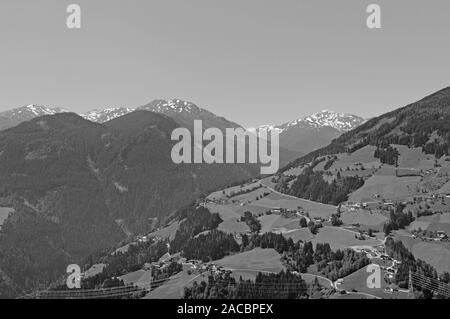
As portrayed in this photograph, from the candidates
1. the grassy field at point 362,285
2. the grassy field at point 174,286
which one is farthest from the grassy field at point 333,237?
the grassy field at point 174,286

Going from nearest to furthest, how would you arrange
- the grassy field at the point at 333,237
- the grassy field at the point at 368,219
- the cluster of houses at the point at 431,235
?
the cluster of houses at the point at 431,235 → the grassy field at the point at 333,237 → the grassy field at the point at 368,219

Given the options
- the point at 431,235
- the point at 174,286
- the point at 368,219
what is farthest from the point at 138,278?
the point at 431,235

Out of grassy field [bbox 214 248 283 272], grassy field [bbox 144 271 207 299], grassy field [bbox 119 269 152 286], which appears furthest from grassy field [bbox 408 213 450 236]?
grassy field [bbox 119 269 152 286]

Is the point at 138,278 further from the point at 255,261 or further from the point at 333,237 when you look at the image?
the point at 333,237

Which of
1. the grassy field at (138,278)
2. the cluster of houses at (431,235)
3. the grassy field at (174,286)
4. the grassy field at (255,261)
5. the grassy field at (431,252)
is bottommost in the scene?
the grassy field at (138,278)

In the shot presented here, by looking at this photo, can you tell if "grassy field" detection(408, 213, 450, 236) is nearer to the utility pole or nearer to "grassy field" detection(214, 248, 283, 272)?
the utility pole

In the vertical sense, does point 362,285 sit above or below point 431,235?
below

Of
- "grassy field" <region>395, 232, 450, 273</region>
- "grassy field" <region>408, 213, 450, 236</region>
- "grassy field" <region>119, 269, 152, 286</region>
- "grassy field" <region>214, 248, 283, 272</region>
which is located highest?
"grassy field" <region>408, 213, 450, 236</region>

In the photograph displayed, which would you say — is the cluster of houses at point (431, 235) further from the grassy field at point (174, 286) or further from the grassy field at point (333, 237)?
the grassy field at point (174, 286)

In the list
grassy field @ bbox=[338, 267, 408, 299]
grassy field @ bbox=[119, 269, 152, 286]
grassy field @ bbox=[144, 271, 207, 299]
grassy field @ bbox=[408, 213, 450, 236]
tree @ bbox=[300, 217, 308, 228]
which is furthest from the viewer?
tree @ bbox=[300, 217, 308, 228]

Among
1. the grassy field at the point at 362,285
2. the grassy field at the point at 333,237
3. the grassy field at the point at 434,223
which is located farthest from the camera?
the grassy field at the point at 434,223

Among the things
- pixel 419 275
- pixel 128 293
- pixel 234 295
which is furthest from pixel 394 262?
pixel 128 293

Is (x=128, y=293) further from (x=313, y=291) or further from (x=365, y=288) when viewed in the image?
(x=365, y=288)

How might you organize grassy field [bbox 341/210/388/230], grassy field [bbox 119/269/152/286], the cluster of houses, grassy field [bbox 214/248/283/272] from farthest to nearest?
grassy field [bbox 341/210/388/230], grassy field [bbox 119/269/152/286], the cluster of houses, grassy field [bbox 214/248/283/272]
